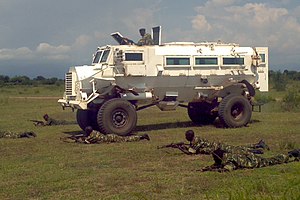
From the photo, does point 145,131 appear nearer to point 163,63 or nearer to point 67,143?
point 163,63

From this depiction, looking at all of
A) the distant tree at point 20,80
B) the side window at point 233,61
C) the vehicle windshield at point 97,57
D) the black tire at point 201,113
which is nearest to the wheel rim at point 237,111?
the black tire at point 201,113

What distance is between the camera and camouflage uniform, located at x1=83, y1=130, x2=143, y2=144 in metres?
14.5

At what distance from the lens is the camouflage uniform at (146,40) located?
17312mm

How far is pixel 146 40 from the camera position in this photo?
17.4 meters

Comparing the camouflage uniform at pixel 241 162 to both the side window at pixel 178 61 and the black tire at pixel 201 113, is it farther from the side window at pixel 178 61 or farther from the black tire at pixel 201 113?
the black tire at pixel 201 113

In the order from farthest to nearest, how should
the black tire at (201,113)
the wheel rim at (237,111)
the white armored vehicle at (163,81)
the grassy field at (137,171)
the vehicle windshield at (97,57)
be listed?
1. the black tire at (201,113)
2. the wheel rim at (237,111)
3. the vehicle windshield at (97,57)
4. the white armored vehicle at (163,81)
5. the grassy field at (137,171)

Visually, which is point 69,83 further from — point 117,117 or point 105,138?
point 105,138

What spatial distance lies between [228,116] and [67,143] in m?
5.54

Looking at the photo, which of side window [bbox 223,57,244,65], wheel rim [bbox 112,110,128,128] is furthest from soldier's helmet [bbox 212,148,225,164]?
side window [bbox 223,57,244,65]

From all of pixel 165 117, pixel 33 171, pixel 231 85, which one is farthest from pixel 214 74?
pixel 33 171

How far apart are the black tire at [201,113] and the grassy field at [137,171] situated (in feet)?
5.60

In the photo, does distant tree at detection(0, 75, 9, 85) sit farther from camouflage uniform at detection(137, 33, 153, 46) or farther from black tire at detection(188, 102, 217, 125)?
camouflage uniform at detection(137, 33, 153, 46)

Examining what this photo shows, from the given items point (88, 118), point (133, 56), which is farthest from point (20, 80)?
point (133, 56)

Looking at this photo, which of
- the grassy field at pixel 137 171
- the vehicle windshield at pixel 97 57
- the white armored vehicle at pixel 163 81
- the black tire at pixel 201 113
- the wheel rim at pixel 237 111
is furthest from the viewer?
the black tire at pixel 201 113
